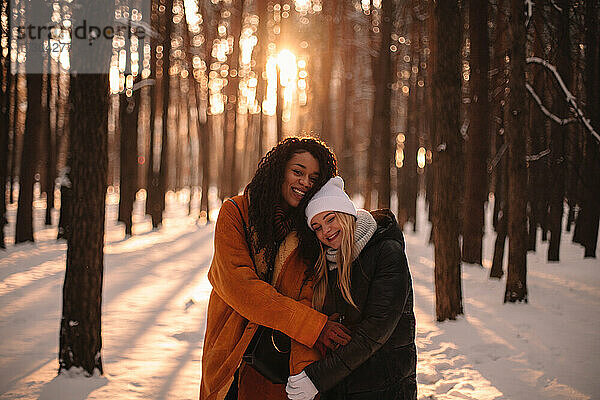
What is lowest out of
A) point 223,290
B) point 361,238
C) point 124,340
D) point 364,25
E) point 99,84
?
point 124,340

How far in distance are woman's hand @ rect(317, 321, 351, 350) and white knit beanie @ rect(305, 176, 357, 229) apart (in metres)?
0.55

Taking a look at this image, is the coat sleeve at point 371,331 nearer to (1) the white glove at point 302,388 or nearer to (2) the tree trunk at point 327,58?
(1) the white glove at point 302,388

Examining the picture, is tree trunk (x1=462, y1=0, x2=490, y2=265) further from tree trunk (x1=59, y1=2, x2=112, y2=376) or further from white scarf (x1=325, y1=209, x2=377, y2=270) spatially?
white scarf (x1=325, y1=209, x2=377, y2=270)

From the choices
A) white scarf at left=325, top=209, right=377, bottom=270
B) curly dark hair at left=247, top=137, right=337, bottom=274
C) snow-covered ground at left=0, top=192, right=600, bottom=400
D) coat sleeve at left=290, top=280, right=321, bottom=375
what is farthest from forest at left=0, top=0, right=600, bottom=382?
coat sleeve at left=290, top=280, right=321, bottom=375

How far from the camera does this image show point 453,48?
7332 millimetres

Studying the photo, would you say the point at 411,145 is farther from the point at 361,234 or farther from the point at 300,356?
the point at 300,356

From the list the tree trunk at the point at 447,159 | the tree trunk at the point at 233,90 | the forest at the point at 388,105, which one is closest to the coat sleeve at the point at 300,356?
the forest at the point at 388,105

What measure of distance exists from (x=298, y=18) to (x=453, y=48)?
19.6 metres

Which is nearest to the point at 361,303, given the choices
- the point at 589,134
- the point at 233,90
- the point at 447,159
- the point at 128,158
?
the point at 447,159

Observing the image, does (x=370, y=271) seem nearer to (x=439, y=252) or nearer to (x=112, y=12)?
(x=112, y=12)

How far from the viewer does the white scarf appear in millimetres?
2512

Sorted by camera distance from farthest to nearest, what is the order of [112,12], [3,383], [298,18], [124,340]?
[298,18] < [124,340] < [112,12] < [3,383]

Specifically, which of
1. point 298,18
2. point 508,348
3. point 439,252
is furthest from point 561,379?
point 298,18

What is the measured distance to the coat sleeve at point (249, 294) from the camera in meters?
2.41
